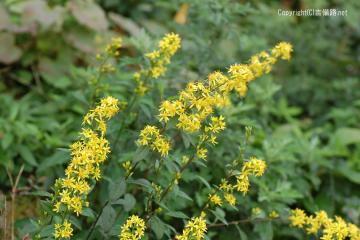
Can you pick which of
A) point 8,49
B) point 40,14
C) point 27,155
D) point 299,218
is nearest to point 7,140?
point 27,155

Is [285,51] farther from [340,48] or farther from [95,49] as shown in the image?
Result: [340,48]

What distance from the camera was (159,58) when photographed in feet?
8.16

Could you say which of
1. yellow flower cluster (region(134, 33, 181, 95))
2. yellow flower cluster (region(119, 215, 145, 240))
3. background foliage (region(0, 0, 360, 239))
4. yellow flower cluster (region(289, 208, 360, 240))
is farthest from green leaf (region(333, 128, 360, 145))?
yellow flower cluster (region(119, 215, 145, 240))

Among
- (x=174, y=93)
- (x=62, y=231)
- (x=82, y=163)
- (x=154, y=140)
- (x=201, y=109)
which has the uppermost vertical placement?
(x=174, y=93)

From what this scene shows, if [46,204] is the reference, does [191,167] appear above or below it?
above

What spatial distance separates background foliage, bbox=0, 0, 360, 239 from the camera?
269 cm

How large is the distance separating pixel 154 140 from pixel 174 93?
3.48 feet

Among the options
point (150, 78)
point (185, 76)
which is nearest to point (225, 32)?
point (185, 76)

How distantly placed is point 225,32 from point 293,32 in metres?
1.74

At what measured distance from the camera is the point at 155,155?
2.38 meters

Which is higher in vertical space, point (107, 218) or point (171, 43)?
point (171, 43)

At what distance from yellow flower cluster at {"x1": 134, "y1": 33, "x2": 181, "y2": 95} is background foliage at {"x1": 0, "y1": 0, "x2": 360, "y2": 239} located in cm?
8

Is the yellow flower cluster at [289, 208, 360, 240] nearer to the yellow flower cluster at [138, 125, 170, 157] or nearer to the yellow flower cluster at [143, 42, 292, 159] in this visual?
the yellow flower cluster at [143, 42, 292, 159]

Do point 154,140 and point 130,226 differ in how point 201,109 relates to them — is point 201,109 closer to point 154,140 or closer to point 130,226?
point 154,140
